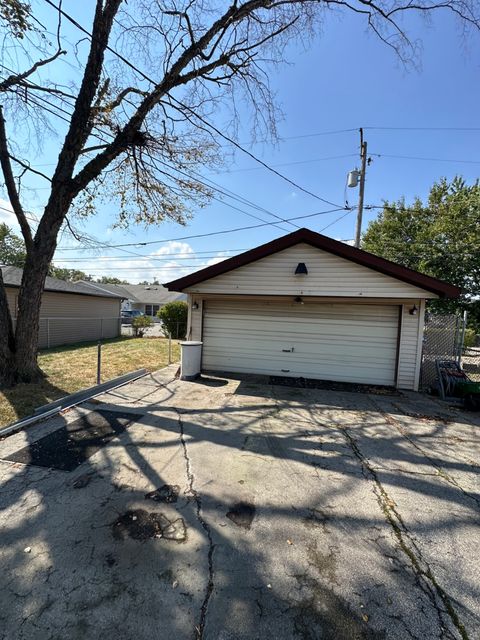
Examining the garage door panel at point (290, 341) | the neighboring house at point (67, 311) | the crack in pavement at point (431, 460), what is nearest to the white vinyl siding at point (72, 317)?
the neighboring house at point (67, 311)

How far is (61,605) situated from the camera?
1.66 m

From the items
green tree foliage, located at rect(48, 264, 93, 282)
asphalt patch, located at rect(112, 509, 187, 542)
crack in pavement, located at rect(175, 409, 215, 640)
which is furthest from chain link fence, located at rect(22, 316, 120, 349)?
green tree foliage, located at rect(48, 264, 93, 282)

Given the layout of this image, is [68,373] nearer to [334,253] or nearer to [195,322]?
[195,322]

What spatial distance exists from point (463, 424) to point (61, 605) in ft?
19.1

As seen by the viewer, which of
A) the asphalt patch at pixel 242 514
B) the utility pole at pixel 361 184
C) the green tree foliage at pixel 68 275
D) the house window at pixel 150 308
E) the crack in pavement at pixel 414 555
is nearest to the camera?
the crack in pavement at pixel 414 555

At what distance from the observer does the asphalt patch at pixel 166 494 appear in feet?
8.62

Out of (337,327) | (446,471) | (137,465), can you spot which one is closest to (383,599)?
(446,471)

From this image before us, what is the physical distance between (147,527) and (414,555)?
1992mm

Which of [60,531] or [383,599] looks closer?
[383,599]

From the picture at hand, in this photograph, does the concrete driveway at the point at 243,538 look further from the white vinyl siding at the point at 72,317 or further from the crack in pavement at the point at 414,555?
the white vinyl siding at the point at 72,317

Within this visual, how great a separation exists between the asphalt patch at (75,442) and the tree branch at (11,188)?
4.23 metres

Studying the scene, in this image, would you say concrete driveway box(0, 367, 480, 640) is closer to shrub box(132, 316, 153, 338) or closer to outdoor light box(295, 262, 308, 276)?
outdoor light box(295, 262, 308, 276)

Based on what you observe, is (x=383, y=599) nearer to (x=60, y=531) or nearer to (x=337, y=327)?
(x=60, y=531)

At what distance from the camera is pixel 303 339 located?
780cm
